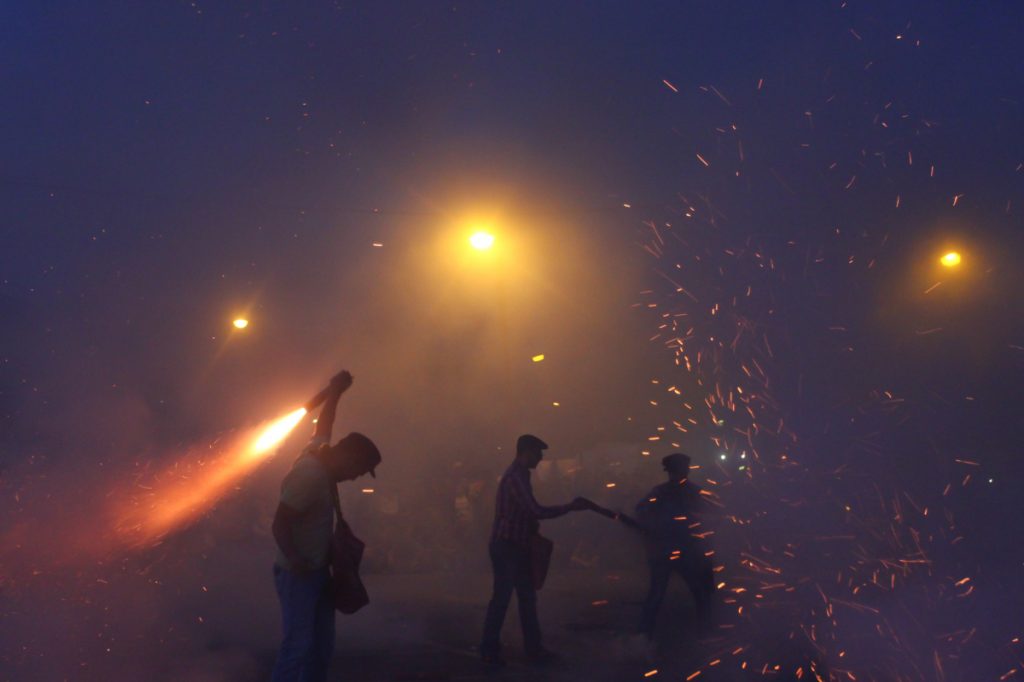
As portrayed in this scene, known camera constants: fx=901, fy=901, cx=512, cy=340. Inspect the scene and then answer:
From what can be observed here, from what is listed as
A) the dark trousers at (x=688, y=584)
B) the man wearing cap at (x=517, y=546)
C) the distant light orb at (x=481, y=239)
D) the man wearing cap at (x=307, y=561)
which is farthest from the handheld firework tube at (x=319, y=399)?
the distant light orb at (x=481, y=239)

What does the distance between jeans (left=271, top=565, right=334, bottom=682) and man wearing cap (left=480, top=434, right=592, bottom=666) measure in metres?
2.54

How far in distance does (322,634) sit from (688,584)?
3.89 meters

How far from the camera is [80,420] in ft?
44.7

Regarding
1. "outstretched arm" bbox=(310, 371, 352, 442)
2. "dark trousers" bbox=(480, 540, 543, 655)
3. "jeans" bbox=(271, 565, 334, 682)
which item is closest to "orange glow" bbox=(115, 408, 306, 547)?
"outstretched arm" bbox=(310, 371, 352, 442)

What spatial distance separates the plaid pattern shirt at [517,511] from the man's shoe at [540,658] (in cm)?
93

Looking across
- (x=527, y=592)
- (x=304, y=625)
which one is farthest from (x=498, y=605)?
(x=304, y=625)

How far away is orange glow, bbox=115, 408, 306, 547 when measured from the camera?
35.9ft

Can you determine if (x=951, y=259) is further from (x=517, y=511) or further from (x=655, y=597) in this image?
(x=517, y=511)

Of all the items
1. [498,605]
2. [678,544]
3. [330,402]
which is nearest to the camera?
[330,402]

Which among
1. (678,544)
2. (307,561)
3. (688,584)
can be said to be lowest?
(307,561)

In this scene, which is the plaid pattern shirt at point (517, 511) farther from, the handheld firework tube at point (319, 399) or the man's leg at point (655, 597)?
the handheld firework tube at point (319, 399)

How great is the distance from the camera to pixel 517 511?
732cm

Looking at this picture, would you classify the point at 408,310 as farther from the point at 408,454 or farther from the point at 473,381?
the point at 408,454

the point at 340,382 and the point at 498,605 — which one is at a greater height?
the point at 340,382
